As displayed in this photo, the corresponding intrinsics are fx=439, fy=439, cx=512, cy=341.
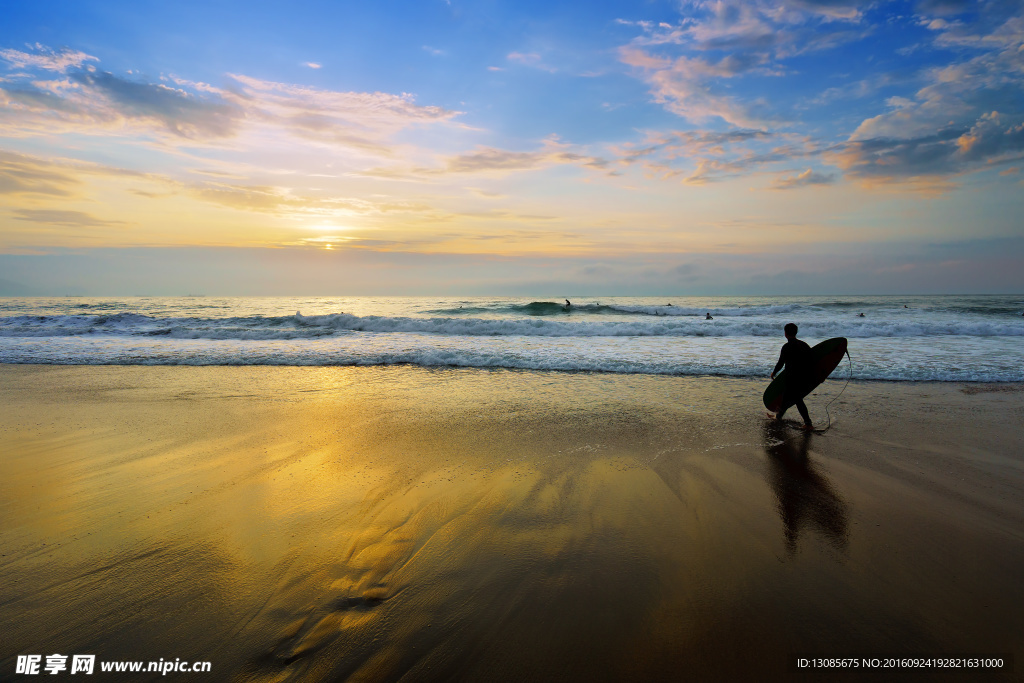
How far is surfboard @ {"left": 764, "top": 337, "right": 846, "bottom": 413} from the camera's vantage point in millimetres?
7051

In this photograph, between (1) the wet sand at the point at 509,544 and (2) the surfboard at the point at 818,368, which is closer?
(1) the wet sand at the point at 509,544

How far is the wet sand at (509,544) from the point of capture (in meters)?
2.40

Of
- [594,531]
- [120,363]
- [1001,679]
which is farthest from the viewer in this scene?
[120,363]

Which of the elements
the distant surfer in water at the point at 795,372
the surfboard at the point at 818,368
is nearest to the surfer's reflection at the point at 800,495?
the distant surfer in water at the point at 795,372

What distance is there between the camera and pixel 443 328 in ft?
76.1

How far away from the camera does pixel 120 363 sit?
12.3 metres

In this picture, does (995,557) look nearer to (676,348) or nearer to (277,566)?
(277,566)

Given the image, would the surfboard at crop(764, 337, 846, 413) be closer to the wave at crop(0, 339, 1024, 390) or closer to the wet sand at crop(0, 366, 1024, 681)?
the wet sand at crop(0, 366, 1024, 681)

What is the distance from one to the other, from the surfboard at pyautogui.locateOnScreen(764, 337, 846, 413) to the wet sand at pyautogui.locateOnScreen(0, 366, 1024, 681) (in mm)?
508

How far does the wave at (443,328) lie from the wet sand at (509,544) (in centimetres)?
1407

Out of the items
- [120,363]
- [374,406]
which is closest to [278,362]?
[120,363]

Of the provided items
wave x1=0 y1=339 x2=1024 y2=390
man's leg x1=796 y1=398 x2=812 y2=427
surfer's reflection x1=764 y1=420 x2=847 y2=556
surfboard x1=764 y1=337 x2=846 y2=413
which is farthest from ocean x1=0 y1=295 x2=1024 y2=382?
surfer's reflection x1=764 y1=420 x2=847 y2=556

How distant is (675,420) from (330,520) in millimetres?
5144

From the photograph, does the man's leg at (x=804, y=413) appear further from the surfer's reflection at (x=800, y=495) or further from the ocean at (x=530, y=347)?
the ocean at (x=530, y=347)
